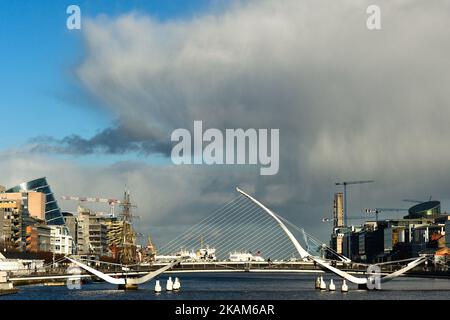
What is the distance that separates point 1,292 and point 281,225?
42463 mm

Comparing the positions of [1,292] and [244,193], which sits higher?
[244,193]

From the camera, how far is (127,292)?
379 ft
